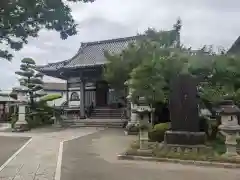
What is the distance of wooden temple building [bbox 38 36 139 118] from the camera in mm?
29578

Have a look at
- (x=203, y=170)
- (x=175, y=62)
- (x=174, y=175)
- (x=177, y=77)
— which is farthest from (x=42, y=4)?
(x=175, y=62)

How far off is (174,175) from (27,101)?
1991cm

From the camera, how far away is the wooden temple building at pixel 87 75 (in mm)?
29578

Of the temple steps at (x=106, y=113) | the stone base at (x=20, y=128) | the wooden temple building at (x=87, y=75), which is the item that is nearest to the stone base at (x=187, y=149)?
the stone base at (x=20, y=128)

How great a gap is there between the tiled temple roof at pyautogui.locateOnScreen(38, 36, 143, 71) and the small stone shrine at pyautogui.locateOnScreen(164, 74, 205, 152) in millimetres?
15541

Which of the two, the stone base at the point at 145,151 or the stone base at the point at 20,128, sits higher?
the stone base at the point at 20,128

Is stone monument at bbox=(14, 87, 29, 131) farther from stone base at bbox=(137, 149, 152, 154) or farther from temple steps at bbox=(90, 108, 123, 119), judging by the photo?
stone base at bbox=(137, 149, 152, 154)

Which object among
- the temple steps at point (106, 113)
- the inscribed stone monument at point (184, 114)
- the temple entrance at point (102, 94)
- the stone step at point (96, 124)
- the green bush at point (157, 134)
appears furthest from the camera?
the temple entrance at point (102, 94)

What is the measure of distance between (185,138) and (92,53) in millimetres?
21784

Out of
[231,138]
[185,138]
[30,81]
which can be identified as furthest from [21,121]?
[231,138]

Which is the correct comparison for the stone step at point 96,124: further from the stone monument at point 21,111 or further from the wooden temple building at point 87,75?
the stone monument at point 21,111

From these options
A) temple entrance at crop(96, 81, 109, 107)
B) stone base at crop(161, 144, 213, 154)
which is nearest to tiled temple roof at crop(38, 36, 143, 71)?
temple entrance at crop(96, 81, 109, 107)

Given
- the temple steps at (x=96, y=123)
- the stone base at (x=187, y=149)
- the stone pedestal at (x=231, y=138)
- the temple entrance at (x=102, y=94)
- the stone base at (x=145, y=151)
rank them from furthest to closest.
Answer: the temple entrance at (x=102, y=94), the temple steps at (x=96, y=123), the stone base at (x=187, y=149), the stone base at (x=145, y=151), the stone pedestal at (x=231, y=138)

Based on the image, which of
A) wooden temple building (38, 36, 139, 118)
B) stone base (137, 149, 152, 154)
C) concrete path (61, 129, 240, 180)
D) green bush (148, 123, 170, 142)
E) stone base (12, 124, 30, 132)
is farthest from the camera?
wooden temple building (38, 36, 139, 118)
